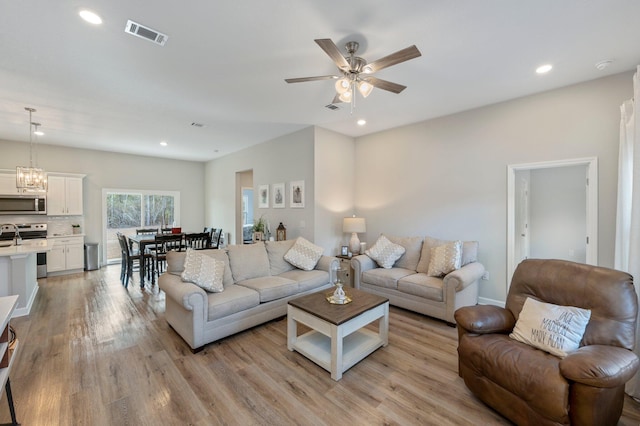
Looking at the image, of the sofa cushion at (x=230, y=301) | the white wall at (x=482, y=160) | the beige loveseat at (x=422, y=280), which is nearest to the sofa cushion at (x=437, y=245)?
the beige loveseat at (x=422, y=280)

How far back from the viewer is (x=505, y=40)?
242 centimetres

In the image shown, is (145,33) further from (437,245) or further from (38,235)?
(38,235)

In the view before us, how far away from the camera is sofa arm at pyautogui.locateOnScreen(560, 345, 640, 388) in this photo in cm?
149

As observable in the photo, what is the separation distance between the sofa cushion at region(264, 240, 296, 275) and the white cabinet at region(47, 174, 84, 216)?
5.48 m

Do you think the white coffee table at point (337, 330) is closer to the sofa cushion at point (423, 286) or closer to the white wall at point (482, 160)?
the sofa cushion at point (423, 286)

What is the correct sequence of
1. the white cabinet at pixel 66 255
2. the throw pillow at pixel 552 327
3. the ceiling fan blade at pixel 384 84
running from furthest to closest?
the white cabinet at pixel 66 255
the ceiling fan blade at pixel 384 84
the throw pillow at pixel 552 327

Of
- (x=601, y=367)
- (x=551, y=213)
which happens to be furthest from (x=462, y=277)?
(x=551, y=213)

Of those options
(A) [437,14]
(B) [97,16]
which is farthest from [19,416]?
(A) [437,14]

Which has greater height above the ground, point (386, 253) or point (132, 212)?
point (132, 212)

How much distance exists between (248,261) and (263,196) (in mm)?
2579

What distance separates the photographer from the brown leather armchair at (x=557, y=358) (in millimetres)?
1541

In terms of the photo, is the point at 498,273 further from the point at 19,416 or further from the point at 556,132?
the point at 19,416

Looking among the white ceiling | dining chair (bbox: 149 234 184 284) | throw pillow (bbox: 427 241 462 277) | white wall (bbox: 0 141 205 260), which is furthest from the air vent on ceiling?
white wall (bbox: 0 141 205 260)

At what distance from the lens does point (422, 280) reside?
3664 millimetres
